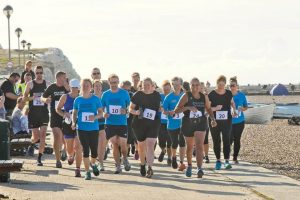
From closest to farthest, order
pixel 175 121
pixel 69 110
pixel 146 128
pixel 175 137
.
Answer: pixel 146 128, pixel 69 110, pixel 175 121, pixel 175 137

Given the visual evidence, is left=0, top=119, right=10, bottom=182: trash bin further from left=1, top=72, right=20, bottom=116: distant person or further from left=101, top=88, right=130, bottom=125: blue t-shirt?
left=1, top=72, right=20, bottom=116: distant person

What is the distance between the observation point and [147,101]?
13258 millimetres

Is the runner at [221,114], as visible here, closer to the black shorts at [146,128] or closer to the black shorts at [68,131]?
the black shorts at [146,128]

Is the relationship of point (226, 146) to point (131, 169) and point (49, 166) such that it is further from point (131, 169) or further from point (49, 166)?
point (49, 166)

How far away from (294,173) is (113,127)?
3736 millimetres

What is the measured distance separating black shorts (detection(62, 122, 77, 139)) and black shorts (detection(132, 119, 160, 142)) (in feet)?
3.95

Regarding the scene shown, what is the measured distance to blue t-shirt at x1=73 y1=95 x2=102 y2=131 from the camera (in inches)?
489

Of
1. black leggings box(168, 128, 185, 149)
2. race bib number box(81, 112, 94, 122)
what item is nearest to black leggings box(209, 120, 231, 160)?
black leggings box(168, 128, 185, 149)

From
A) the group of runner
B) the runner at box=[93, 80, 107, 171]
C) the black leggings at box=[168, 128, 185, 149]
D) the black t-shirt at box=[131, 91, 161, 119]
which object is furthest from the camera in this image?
the black leggings at box=[168, 128, 185, 149]

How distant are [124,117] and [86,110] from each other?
1383 mm

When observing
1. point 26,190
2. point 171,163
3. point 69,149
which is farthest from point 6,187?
point 171,163

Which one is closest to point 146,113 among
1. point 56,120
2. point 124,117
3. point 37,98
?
point 124,117

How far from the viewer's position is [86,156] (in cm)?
1257

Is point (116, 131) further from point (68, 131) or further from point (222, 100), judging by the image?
point (222, 100)
